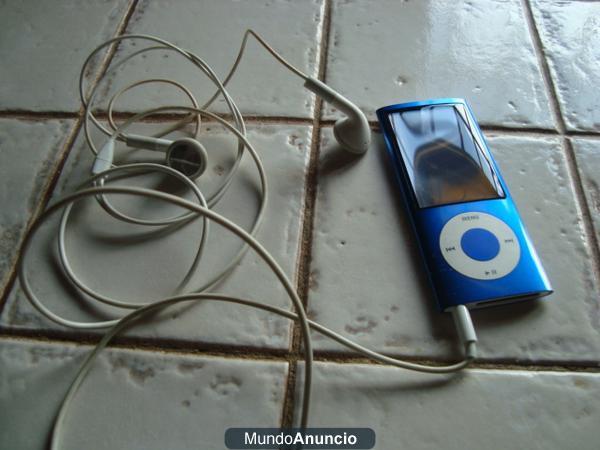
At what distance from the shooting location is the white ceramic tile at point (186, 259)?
35 centimetres

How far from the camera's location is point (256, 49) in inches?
21.1

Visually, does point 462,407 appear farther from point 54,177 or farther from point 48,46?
point 48,46

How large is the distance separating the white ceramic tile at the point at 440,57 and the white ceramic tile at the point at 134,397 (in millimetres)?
288

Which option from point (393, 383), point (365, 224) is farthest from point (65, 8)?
point (393, 383)

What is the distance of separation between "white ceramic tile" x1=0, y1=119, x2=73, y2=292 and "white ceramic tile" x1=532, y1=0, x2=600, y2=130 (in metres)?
0.54

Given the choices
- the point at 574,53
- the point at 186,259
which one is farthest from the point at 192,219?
the point at 574,53

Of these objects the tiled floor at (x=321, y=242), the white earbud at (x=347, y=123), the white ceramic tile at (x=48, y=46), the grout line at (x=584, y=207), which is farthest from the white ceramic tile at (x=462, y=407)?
the white ceramic tile at (x=48, y=46)

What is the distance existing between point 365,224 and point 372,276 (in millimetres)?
52

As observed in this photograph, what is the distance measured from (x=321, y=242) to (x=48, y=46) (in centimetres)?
45

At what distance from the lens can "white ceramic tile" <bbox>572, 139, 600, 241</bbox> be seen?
41 centimetres

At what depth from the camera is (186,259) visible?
383 mm

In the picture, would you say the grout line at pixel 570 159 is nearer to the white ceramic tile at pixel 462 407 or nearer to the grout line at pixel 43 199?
the white ceramic tile at pixel 462 407

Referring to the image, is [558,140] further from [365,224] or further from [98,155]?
[98,155]

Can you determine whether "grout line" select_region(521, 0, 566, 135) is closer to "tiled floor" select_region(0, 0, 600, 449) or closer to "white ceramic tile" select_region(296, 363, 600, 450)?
"tiled floor" select_region(0, 0, 600, 449)
